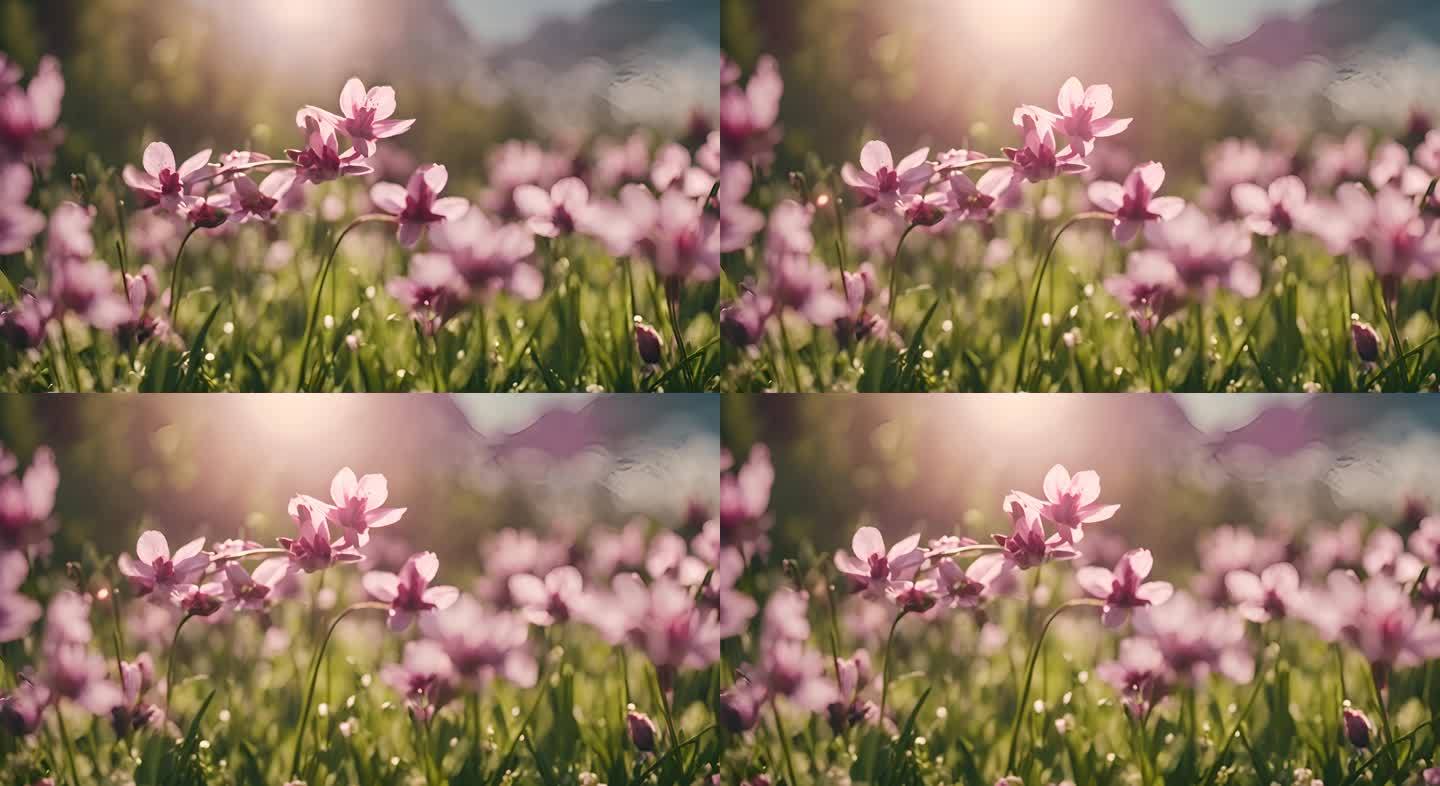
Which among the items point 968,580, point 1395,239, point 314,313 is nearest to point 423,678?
point 314,313

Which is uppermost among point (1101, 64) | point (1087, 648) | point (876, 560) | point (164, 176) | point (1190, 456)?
point (1101, 64)

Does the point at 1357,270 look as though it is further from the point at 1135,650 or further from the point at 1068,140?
the point at 1135,650

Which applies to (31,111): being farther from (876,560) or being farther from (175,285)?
(876,560)

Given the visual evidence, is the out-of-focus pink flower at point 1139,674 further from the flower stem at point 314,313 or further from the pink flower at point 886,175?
the flower stem at point 314,313

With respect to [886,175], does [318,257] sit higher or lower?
lower

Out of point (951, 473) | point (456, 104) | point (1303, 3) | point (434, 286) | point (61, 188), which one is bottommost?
point (951, 473)

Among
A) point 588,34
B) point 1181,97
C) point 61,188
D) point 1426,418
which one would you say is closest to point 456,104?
point 588,34

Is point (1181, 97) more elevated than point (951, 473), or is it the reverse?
point (1181, 97)
